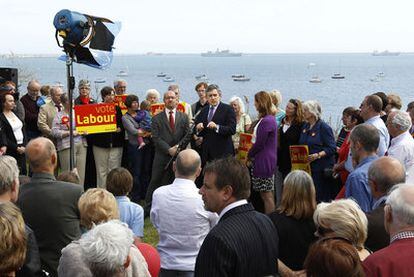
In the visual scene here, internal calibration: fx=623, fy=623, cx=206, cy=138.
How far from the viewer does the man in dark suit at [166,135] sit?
948 cm

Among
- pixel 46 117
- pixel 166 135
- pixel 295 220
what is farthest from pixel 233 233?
pixel 46 117

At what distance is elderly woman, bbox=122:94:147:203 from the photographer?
1013 cm

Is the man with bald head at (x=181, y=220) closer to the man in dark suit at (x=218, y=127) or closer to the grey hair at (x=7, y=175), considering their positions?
the grey hair at (x=7, y=175)

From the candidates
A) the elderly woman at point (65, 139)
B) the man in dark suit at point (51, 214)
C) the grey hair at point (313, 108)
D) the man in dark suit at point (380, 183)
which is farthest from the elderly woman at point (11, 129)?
the man in dark suit at point (380, 183)

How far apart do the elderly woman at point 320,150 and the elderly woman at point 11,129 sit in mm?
4169

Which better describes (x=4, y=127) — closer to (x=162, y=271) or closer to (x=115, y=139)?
(x=115, y=139)

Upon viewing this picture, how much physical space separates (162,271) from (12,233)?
2.05 meters

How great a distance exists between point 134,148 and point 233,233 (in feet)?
22.4

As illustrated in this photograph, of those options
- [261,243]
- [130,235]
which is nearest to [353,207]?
[261,243]

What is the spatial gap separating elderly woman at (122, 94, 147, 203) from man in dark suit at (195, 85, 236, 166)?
117cm

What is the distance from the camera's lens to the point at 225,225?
3.72 metres

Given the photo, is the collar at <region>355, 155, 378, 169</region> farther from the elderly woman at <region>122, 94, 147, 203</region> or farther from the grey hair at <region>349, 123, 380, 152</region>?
the elderly woman at <region>122, 94, 147, 203</region>

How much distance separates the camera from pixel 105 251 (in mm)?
3434

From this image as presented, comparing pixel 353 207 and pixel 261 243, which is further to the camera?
pixel 353 207
